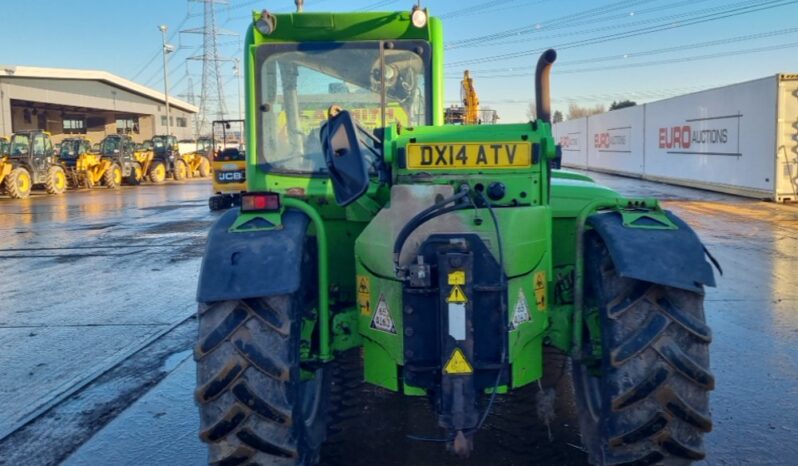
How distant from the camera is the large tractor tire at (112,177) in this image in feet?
108

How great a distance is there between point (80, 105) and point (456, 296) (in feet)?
157

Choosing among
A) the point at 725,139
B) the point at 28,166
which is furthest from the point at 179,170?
the point at 725,139

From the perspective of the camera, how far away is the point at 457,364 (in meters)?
3.40

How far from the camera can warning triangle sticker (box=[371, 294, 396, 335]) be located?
366 centimetres

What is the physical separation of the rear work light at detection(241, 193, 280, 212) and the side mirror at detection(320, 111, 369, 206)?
546 mm

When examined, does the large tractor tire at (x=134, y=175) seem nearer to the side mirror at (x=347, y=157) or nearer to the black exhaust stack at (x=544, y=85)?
the black exhaust stack at (x=544, y=85)

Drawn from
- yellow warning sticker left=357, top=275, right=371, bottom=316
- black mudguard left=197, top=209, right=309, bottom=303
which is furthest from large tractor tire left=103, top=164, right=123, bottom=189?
yellow warning sticker left=357, top=275, right=371, bottom=316

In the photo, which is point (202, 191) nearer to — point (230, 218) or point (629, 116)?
point (629, 116)

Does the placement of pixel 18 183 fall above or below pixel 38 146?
below

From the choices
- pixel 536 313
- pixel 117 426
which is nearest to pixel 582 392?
pixel 536 313

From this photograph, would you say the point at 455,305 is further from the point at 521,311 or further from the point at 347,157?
the point at 347,157

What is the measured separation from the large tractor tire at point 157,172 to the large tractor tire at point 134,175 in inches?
66.9

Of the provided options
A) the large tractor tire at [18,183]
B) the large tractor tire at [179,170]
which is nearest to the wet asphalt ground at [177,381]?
the large tractor tire at [18,183]

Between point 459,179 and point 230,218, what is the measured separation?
50.4 inches
